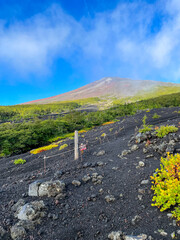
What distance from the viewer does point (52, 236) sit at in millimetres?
4184

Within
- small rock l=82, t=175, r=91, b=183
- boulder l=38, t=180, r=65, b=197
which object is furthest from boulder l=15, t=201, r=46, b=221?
small rock l=82, t=175, r=91, b=183

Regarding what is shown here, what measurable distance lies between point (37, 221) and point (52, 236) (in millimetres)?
752

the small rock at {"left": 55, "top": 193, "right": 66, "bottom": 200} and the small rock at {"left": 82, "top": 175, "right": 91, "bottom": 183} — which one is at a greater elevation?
the small rock at {"left": 82, "top": 175, "right": 91, "bottom": 183}

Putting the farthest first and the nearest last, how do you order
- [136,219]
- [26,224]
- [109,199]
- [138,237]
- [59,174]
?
[59,174], [109,199], [26,224], [136,219], [138,237]

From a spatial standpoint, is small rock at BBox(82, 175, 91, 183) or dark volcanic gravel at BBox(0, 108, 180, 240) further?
small rock at BBox(82, 175, 91, 183)

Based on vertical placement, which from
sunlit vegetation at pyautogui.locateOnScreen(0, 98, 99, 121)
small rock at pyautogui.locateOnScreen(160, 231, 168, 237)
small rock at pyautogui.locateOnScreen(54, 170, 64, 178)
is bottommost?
small rock at pyautogui.locateOnScreen(54, 170, 64, 178)


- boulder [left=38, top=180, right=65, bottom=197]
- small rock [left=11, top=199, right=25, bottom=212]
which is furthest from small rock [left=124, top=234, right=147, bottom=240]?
A: small rock [left=11, top=199, right=25, bottom=212]

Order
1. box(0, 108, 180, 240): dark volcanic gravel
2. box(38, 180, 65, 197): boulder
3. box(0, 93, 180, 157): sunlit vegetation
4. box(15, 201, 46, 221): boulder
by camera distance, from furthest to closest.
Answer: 1. box(0, 93, 180, 157): sunlit vegetation
2. box(38, 180, 65, 197): boulder
3. box(15, 201, 46, 221): boulder
4. box(0, 108, 180, 240): dark volcanic gravel

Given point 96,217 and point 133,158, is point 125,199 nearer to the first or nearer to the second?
point 96,217

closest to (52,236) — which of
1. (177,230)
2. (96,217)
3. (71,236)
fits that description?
(71,236)

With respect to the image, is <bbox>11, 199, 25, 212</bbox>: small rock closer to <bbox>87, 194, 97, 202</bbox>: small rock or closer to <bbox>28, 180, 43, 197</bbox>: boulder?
<bbox>28, 180, 43, 197</bbox>: boulder

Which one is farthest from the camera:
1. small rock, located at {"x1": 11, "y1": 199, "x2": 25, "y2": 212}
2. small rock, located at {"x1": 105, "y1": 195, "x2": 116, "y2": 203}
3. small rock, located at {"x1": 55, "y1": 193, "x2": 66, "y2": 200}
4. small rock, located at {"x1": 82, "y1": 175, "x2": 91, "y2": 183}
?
small rock, located at {"x1": 82, "y1": 175, "x2": 91, "y2": 183}

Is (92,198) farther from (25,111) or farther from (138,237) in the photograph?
(25,111)

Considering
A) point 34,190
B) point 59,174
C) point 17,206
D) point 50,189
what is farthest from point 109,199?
point 59,174
